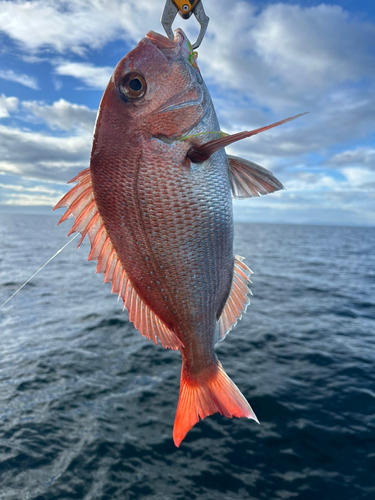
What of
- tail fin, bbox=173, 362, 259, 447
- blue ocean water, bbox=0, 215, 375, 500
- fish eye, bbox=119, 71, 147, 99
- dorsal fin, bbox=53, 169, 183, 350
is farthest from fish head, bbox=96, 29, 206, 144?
blue ocean water, bbox=0, 215, 375, 500

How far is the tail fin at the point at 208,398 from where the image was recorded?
8.02ft

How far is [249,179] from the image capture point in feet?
7.81

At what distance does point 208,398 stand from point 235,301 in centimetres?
79

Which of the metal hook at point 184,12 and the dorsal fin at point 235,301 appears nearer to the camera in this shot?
the metal hook at point 184,12

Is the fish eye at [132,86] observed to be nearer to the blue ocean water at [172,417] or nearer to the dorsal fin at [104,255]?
the dorsal fin at [104,255]

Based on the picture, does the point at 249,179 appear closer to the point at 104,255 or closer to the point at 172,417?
the point at 104,255

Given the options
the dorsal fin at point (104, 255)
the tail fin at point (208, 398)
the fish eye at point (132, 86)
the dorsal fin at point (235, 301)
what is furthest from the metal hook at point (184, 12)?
the tail fin at point (208, 398)

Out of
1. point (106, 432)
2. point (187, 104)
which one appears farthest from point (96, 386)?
point (187, 104)

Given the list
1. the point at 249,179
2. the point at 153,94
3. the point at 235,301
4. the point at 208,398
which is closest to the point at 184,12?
the point at 153,94

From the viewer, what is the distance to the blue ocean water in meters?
5.63

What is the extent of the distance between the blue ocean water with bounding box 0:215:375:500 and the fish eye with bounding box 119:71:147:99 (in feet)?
20.2

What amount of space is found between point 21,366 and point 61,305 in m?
6.52

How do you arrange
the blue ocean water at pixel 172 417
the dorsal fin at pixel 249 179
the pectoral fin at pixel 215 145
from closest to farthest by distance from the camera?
the pectoral fin at pixel 215 145
the dorsal fin at pixel 249 179
the blue ocean water at pixel 172 417

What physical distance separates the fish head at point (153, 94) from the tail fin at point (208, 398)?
6.07 ft
